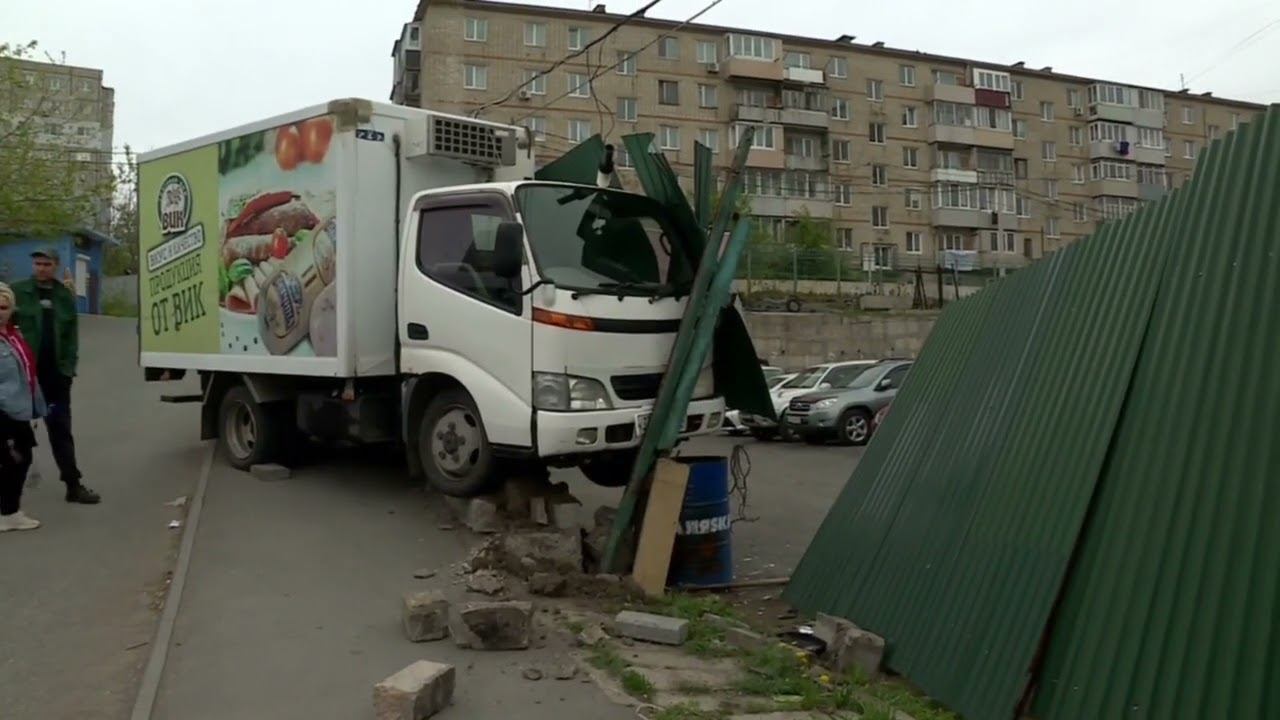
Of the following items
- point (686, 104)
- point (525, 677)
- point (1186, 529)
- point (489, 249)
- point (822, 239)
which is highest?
point (686, 104)

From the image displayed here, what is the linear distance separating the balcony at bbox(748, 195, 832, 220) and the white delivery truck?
47.6 metres

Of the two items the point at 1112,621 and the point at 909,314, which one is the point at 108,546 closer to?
the point at 1112,621

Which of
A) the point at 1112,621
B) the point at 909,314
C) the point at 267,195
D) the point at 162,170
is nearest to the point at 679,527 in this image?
the point at 1112,621

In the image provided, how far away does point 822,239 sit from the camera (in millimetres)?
50406

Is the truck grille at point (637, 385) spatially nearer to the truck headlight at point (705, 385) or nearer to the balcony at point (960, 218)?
A: the truck headlight at point (705, 385)

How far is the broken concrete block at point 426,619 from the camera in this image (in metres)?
5.02

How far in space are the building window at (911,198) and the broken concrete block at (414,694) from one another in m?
60.5

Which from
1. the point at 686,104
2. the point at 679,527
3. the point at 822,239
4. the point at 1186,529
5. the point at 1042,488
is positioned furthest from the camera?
the point at 686,104

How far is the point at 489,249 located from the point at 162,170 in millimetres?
4957

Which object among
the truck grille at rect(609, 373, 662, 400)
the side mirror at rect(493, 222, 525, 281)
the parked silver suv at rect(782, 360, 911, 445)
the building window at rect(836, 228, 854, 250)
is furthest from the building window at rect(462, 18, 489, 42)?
the truck grille at rect(609, 373, 662, 400)

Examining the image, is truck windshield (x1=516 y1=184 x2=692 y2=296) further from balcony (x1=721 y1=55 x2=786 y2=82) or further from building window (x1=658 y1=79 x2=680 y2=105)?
balcony (x1=721 y1=55 x2=786 y2=82)

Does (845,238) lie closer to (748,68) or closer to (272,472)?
(748,68)

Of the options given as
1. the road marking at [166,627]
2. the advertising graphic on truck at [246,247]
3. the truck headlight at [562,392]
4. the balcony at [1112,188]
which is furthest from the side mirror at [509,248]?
the balcony at [1112,188]

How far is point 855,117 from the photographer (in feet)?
196
